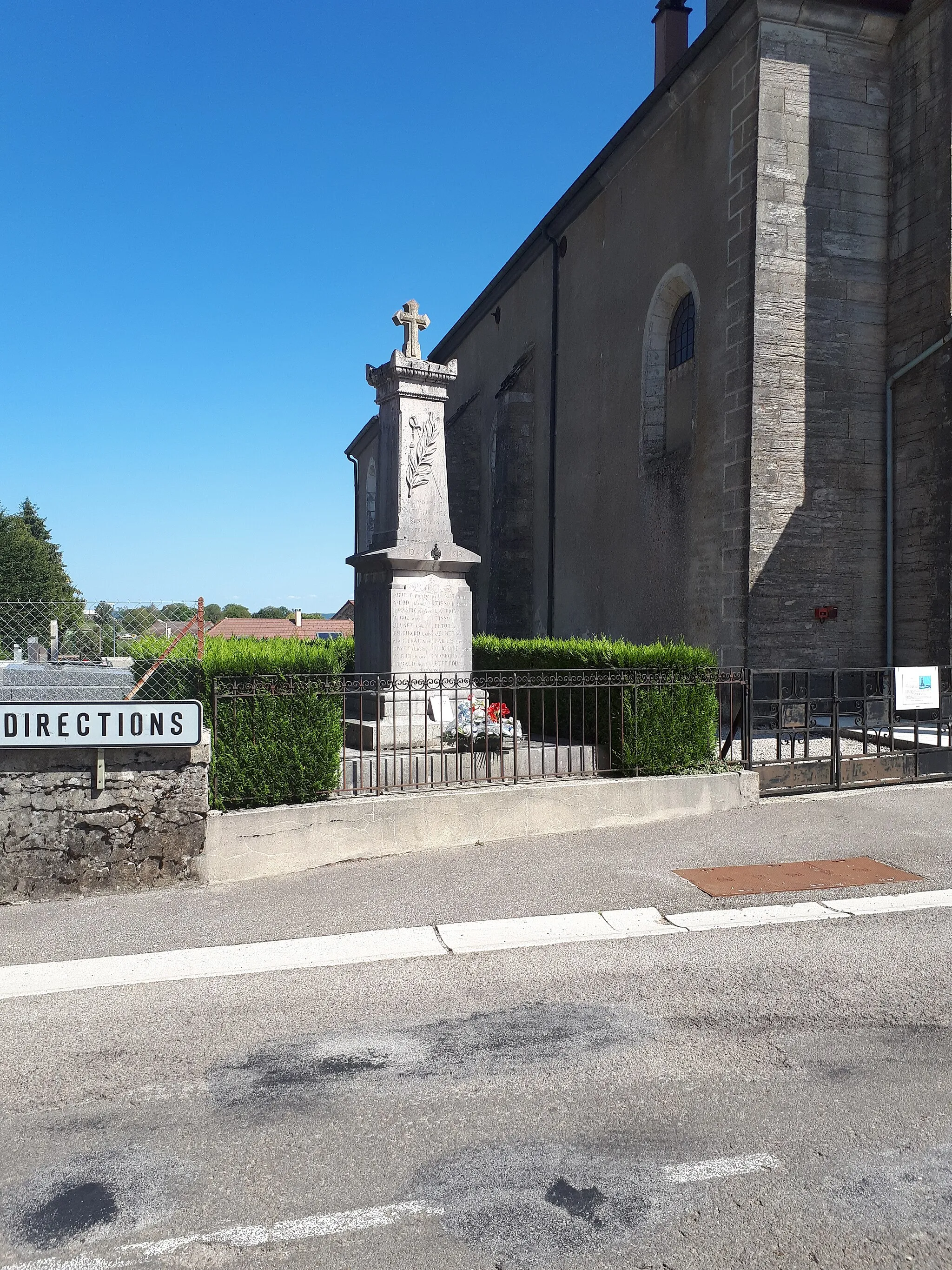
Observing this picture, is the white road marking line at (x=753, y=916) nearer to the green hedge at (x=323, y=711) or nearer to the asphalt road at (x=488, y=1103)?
the asphalt road at (x=488, y=1103)

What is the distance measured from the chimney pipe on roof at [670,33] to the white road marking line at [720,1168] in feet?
73.4

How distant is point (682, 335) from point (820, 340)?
3.06 m

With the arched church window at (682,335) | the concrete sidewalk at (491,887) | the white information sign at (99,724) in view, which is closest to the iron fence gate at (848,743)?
the concrete sidewalk at (491,887)

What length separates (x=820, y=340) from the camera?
41.9ft

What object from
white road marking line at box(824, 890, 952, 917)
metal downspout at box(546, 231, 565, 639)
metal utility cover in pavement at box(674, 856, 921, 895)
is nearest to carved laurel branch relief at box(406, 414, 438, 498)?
metal utility cover in pavement at box(674, 856, 921, 895)

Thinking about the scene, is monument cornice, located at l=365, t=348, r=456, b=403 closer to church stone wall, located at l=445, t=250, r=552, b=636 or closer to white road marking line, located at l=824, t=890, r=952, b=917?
white road marking line, located at l=824, t=890, r=952, b=917

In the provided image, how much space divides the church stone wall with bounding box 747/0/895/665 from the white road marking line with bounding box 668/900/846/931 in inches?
277

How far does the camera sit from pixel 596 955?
16.2 ft

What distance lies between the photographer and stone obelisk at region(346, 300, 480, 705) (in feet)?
31.6

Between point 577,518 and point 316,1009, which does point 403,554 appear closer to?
point 316,1009

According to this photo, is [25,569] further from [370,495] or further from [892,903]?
[892,903]

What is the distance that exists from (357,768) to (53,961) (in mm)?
2821

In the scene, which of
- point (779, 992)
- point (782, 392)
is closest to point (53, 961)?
point (779, 992)

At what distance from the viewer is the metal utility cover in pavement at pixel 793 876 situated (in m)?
6.06
